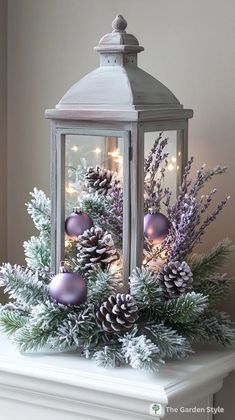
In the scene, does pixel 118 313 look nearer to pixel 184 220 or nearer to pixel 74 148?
pixel 184 220

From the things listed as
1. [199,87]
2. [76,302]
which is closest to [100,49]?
[199,87]

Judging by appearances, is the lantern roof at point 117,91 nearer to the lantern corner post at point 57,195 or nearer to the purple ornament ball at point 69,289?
the lantern corner post at point 57,195

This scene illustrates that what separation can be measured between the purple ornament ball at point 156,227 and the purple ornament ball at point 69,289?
15cm

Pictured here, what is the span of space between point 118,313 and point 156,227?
0.62 ft

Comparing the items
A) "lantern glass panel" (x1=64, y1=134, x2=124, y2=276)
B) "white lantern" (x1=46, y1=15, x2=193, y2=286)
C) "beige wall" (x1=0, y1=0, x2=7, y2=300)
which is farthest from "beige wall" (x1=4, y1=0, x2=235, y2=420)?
"lantern glass panel" (x1=64, y1=134, x2=124, y2=276)

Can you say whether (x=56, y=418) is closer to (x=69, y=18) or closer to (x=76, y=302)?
(x=76, y=302)

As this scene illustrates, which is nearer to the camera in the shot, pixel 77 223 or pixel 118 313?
pixel 118 313

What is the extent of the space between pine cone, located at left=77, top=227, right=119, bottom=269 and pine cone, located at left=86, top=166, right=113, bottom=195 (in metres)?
0.09

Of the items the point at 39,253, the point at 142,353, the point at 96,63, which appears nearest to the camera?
the point at 142,353

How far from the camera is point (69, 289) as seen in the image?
4.84 ft

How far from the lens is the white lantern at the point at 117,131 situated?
4.78 ft

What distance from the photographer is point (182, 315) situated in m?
1.46

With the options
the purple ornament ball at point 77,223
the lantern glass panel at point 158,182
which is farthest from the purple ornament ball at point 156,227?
the purple ornament ball at point 77,223

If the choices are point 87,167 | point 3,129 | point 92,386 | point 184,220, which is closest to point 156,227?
point 184,220
